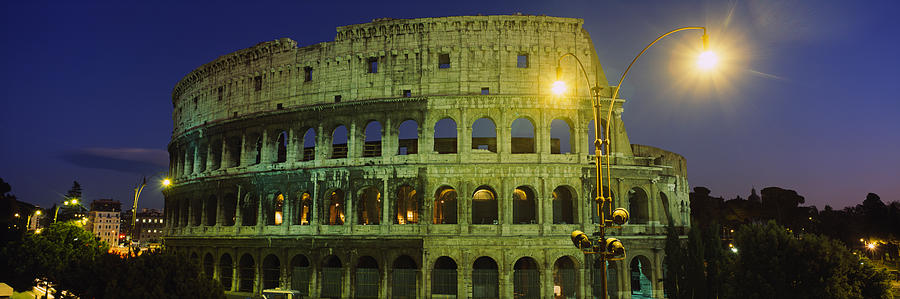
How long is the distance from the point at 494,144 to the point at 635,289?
12.9 metres

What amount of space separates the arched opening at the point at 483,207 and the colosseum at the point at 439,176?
0.28 ft

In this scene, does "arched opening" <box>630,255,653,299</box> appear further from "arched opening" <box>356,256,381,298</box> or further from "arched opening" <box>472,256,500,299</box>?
"arched opening" <box>356,256,381,298</box>

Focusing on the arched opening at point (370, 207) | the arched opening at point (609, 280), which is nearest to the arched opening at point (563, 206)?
the arched opening at point (609, 280)

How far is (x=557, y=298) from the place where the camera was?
30.9 m

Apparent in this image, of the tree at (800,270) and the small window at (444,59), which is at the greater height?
the small window at (444,59)

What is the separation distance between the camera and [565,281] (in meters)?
30.9

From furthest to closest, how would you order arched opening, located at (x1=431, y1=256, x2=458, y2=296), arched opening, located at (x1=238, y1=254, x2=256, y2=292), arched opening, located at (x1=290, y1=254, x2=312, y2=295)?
arched opening, located at (x1=238, y1=254, x2=256, y2=292)
arched opening, located at (x1=290, y1=254, x2=312, y2=295)
arched opening, located at (x1=431, y1=256, x2=458, y2=296)

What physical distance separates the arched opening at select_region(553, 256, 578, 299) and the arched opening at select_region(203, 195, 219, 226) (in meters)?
24.2

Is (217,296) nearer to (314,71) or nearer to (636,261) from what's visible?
(314,71)

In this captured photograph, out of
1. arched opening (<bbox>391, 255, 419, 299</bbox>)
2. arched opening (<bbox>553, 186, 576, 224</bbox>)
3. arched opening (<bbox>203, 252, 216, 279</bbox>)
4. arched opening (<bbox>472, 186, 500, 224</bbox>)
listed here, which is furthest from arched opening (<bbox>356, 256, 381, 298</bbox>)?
arched opening (<bbox>203, 252, 216, 279</bbox>)

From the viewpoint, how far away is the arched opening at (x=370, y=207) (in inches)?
1350

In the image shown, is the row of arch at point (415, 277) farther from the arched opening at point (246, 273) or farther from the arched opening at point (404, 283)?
the arched opening at point (246, 273)

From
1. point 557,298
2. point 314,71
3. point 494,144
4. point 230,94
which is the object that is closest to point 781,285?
point 557,298

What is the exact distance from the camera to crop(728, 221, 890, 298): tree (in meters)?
18.4
